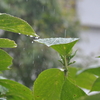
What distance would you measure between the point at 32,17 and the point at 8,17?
10.0 feet

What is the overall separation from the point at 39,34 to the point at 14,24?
2989mm

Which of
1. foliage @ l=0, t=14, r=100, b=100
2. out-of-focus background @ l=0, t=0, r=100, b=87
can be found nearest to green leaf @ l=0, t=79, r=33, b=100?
foliage @ l=0, t=14, r=100, b=100

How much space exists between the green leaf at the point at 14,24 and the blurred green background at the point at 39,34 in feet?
8.57

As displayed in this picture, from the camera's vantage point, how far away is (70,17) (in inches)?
142

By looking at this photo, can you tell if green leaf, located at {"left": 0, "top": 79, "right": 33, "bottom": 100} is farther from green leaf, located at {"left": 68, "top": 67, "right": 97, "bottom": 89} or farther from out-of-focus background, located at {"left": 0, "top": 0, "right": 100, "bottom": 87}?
out-of-focus background, located at {"left": 0, "top": 0, "right": 100, "bottom": 87}

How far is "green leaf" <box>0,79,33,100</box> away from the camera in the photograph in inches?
12.6

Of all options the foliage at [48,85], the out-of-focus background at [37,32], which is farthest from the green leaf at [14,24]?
the out-of-focus background at [37,32]

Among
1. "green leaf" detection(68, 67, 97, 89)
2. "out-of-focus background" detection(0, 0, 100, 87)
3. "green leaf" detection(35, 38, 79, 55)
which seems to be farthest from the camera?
"out-of-focus background" detection(0, 0, 100, 87)

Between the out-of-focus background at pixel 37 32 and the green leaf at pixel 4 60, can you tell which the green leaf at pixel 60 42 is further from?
the out-of-focus background at pixel 37 32

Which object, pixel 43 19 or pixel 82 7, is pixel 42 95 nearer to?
pixel 43 19

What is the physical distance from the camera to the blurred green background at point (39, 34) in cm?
303

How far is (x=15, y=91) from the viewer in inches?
12.8

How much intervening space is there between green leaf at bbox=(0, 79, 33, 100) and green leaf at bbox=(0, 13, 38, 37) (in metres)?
0.07

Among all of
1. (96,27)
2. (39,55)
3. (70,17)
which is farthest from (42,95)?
(96,27)
